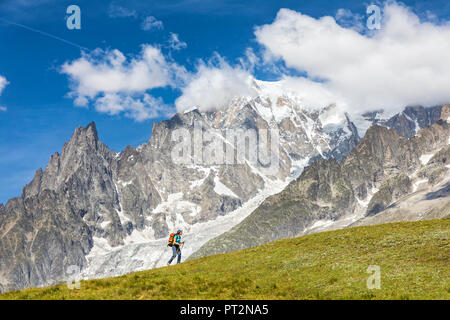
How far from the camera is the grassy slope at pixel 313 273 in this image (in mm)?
31891

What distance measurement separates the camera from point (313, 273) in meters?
37.6

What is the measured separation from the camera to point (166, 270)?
44250 mm

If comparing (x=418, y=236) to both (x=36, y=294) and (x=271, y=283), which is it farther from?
(x=36, y=294)

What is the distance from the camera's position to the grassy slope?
Result: 31891mm

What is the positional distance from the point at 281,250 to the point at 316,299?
16456 millimetres
